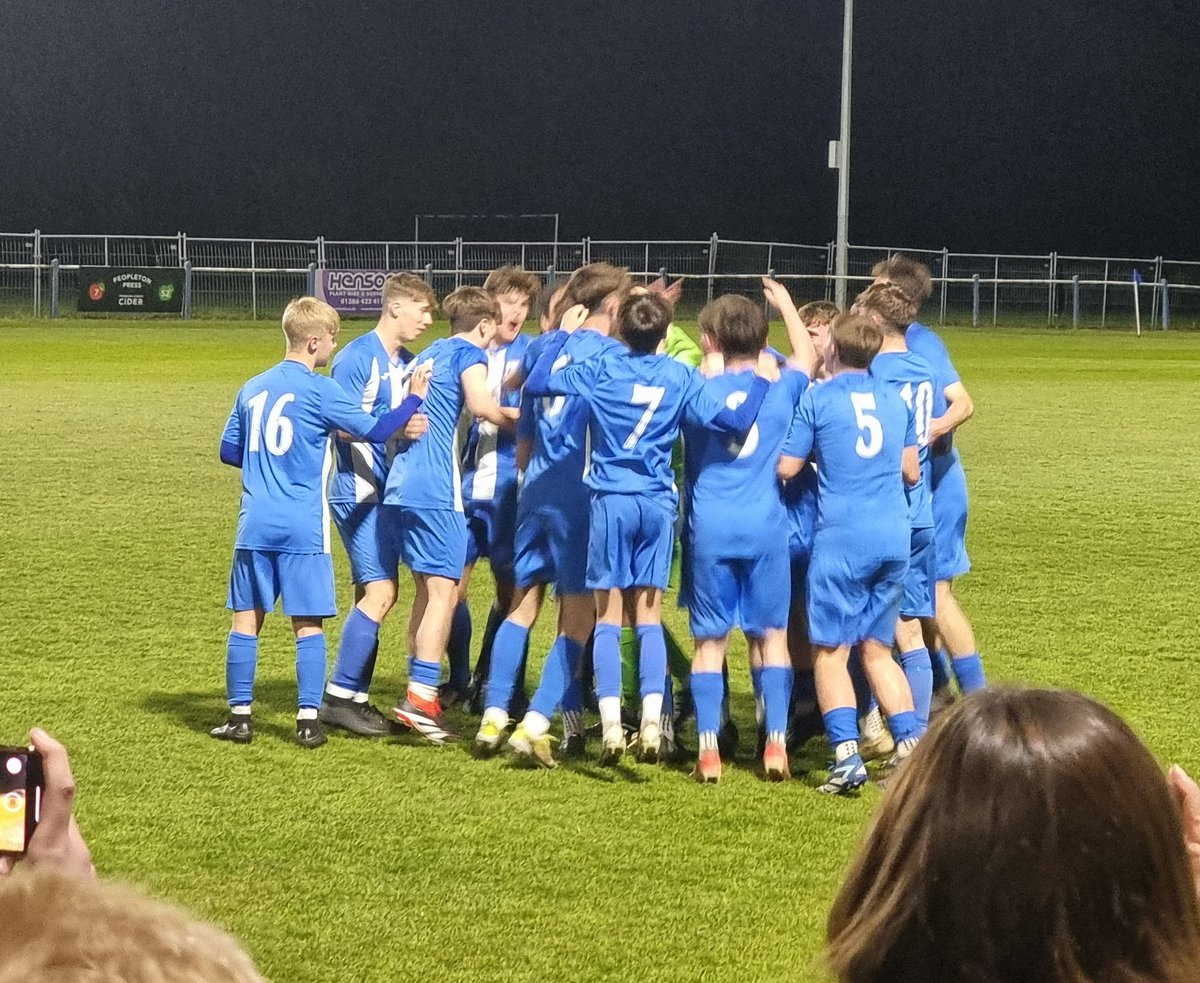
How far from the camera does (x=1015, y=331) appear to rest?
36375mm

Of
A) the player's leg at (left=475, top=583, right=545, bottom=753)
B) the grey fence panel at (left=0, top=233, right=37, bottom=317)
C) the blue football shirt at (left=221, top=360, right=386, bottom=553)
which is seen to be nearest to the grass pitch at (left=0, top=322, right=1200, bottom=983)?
the player's leg at (left=475, top=583, right=545, bottom=753)

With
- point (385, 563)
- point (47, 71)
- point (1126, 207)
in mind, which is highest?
point (47, 71)

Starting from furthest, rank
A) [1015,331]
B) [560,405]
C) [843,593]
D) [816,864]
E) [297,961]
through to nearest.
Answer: [1015,331]
[560,405]
[843,593]
[816,864]
[297,961]

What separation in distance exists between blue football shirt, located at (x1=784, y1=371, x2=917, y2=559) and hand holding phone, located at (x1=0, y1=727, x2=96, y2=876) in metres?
4.45

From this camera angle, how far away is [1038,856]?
173 centimetres

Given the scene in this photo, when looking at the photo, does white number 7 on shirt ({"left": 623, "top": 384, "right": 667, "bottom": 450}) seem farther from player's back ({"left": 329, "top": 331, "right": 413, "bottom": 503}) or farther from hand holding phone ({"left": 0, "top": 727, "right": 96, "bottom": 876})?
hand holding phone ({"left": 0, "top": 727, "right": 96, "bottom": 876})

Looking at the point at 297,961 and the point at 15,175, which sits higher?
the point at 15,175

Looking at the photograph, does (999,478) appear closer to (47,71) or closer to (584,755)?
(584,755)

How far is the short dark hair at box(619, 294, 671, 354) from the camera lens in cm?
616

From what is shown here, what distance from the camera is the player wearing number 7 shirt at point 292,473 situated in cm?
643

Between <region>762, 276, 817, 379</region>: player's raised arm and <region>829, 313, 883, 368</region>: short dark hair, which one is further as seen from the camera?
<region>762, 276, 817, 379</region>: player's raised arm

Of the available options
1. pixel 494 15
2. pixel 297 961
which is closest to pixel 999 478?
pixel 297 961

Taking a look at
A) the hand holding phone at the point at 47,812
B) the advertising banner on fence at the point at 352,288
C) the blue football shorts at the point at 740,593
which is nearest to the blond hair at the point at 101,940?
the hand holding phone at the point at 47,812

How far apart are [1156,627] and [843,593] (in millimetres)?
3513
